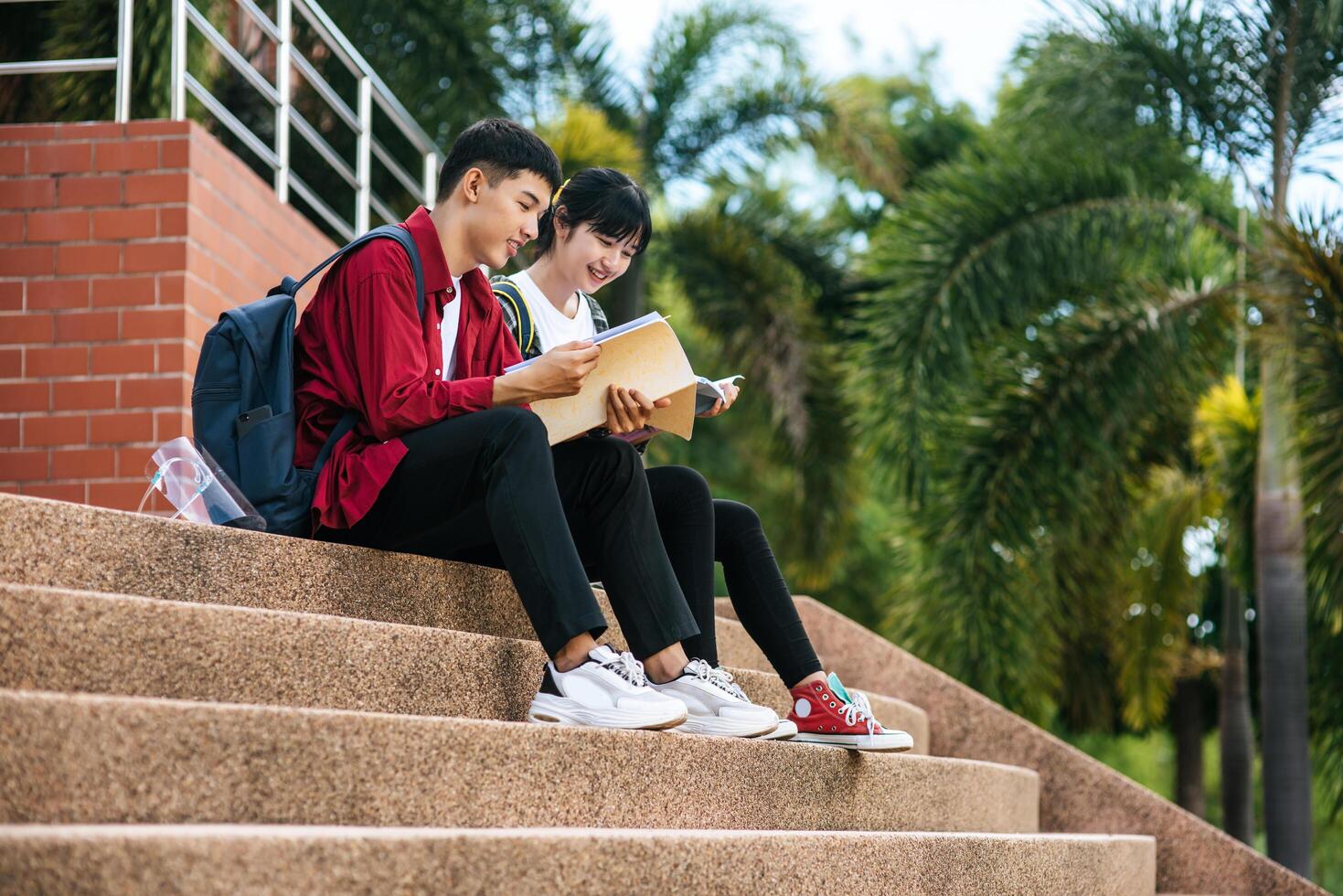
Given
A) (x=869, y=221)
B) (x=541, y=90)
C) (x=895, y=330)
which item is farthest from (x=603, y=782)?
(x=869, y=221)

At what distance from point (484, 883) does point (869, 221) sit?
18264mm

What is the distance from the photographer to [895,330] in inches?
340

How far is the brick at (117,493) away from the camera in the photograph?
16.3 ft

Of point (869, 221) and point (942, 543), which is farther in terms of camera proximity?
point (869, 221)

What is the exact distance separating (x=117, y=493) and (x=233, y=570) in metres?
2.23

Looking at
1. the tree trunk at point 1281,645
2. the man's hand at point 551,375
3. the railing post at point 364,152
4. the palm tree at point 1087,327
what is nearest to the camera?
the man's hand at point 551,375

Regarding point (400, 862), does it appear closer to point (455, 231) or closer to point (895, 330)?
point (455, 231)

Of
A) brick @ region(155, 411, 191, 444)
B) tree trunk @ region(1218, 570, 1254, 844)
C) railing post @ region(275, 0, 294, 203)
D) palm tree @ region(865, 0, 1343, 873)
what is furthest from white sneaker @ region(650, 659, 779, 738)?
tree trunk @ region(1218, 570, 1254, 844)

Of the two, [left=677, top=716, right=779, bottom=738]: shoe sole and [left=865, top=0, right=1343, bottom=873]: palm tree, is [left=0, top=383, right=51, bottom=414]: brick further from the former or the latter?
[left=865, top=0, right=1343, bottom=873]: palm tree

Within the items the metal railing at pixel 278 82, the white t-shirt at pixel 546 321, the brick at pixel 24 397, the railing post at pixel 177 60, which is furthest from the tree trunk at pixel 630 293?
the white t-shirt at pixel 546 321

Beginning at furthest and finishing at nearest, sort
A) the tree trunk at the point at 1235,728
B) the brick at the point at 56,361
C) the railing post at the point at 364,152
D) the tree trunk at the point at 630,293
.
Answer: the tree trunk at the point at 1235,728, the tree trunk at the point at 630,293, the railing post at the point at 364,152, the brick at the point at 56,361

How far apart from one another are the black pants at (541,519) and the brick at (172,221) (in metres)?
2.28

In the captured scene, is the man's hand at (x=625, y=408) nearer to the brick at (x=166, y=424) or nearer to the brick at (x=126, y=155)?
the brick at (x=166, y=424)

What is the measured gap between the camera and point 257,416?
3.15 m
